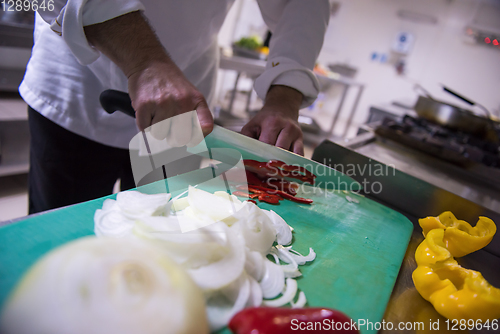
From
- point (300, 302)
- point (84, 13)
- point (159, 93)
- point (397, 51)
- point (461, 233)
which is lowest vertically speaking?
point (300, 302)

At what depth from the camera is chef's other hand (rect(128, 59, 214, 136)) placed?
66 cm

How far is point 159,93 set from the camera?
66 cm

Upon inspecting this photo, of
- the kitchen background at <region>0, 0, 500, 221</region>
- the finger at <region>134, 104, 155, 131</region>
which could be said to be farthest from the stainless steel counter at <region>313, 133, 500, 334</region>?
the kitchen background at <region>0, 0, 500, 221</region>

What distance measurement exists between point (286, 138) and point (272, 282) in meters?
0.49

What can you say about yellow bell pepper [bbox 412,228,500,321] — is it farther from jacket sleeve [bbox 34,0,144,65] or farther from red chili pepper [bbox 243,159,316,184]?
jacket sleeve [bbox 34,0,144,65]

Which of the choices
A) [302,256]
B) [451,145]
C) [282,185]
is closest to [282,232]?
[302,256]

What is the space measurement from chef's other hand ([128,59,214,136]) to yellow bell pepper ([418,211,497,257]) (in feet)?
2.18

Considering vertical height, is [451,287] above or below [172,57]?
below

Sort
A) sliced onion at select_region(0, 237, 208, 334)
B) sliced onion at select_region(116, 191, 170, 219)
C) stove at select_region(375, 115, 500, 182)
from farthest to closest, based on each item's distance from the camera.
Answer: stove at select_region(375, 115, 500, 182) < sliced onion at select_region(116, 191, 170, 219) < sliced onion at select_region(0, 237, 208, 334)

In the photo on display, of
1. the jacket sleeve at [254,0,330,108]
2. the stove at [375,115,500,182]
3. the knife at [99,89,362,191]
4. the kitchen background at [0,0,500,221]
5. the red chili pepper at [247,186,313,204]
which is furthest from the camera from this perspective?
the kitchen background at [0,0,500,221]

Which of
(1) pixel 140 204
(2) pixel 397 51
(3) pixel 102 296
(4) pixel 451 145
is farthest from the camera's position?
(2) pixel 397 51

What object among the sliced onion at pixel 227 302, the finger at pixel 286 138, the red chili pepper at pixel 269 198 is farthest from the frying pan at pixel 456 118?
the sliced onion at pixel 227 302

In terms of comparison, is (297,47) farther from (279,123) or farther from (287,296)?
(287,296)

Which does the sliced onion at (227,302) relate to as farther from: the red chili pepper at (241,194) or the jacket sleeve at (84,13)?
the jacket sleeve at (84,13)
